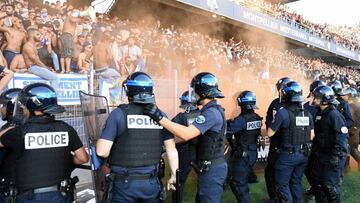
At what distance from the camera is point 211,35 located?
16.6 m

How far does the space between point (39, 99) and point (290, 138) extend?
3145 mm

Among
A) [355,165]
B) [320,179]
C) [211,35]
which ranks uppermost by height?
[211,35]

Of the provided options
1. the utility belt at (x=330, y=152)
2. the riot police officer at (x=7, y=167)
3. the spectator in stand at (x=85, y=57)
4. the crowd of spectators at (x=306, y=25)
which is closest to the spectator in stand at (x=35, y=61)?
the spectator in stand at (x=85, y=57)

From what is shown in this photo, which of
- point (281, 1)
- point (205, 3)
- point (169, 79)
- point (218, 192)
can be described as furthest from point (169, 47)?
point (281, 1)

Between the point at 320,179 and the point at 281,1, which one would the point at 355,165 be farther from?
the point at 281,1

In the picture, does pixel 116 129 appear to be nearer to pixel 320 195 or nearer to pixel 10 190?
pixel 10 190

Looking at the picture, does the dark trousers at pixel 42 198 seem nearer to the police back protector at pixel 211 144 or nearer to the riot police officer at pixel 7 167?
the riot police officer at pixel 7 167

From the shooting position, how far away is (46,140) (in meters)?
2.84

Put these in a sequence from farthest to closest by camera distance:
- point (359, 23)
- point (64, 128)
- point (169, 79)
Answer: point (359, 23)
point (169, 79)
point (64, 128)

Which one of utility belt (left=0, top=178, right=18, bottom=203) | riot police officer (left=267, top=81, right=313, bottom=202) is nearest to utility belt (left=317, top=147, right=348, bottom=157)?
riot police officer (left=267, top=81, right=313, bottom=202)

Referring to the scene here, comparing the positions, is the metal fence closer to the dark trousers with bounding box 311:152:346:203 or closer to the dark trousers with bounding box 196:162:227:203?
→ the dark trousers with bounding box 311:152:346:203

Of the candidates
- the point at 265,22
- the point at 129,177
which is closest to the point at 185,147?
the point at 129,177

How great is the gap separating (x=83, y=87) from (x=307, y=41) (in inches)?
620

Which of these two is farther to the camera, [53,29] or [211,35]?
[211,35]
